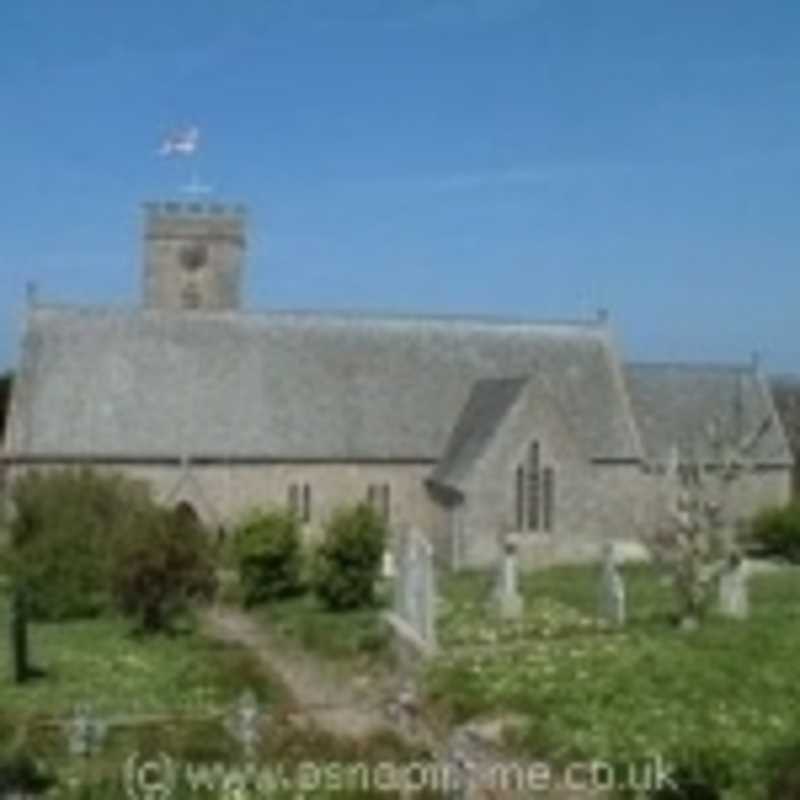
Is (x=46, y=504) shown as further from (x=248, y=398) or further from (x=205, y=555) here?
(x=248, y=398)

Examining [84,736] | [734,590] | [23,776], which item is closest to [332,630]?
[734,590]

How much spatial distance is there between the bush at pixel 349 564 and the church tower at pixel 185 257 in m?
23.4

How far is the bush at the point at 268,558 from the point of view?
41625mm

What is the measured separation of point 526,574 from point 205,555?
584 inches

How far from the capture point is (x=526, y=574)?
48.9 metres

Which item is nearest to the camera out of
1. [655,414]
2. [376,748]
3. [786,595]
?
[376,748]

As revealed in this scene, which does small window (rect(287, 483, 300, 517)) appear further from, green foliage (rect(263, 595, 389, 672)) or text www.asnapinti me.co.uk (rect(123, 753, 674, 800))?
text www.asnapinti me.co.uk (rect(123, 753, 674, 800))

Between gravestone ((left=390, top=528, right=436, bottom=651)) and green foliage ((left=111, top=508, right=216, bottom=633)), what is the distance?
4510 mm

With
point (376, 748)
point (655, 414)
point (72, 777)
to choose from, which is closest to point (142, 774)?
point (72, 777)

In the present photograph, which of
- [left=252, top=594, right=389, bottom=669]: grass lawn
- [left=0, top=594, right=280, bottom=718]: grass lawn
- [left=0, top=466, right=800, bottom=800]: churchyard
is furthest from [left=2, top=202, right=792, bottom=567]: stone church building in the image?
[left=0, top=594, right=280, bottom=718]: grass lawn

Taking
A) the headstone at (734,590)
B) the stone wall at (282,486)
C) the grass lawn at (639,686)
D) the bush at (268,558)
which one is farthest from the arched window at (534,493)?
the headstone at (734,590)

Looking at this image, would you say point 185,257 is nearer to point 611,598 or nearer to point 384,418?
point 384,418

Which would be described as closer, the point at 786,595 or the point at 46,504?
the point at 786,595

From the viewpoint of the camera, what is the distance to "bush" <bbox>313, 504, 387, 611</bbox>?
128 ft
